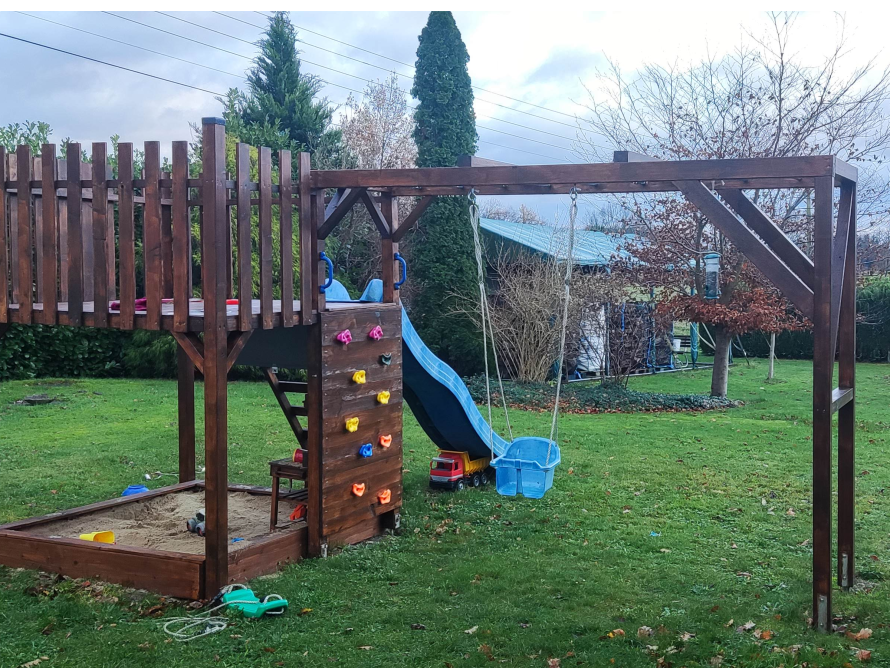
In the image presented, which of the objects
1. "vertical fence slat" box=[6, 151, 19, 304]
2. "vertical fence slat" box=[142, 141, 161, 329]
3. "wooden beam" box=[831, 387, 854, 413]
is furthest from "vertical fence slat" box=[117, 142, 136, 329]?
"wooden beam" box=[831, 387, 854, 413]

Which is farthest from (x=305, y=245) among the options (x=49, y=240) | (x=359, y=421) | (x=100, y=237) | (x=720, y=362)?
(x=720, y=362)

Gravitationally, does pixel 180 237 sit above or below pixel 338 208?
below

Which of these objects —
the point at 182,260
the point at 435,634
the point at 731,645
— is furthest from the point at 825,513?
the point at 182,260

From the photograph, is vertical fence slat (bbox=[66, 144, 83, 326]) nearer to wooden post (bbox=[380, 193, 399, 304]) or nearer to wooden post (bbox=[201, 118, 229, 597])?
wooden post (bbox=[201, 118, 229, 597])

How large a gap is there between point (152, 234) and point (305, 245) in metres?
1.12

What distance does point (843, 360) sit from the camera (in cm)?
564

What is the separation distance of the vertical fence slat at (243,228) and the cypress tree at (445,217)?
41.8 ft

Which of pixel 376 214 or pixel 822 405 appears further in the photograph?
pixel 376 214

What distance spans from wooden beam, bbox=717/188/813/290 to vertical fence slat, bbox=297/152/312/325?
9.67 ft

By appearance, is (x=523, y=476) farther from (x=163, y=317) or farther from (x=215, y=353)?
(x=163, y=317)

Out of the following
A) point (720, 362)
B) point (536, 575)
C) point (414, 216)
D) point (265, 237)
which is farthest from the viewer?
point (720, 362)

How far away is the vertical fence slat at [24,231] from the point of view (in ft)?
18.5

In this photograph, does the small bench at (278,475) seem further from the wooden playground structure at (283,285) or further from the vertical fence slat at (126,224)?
the vertical fence slat at (126,224)

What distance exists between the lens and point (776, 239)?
476 centimetres
